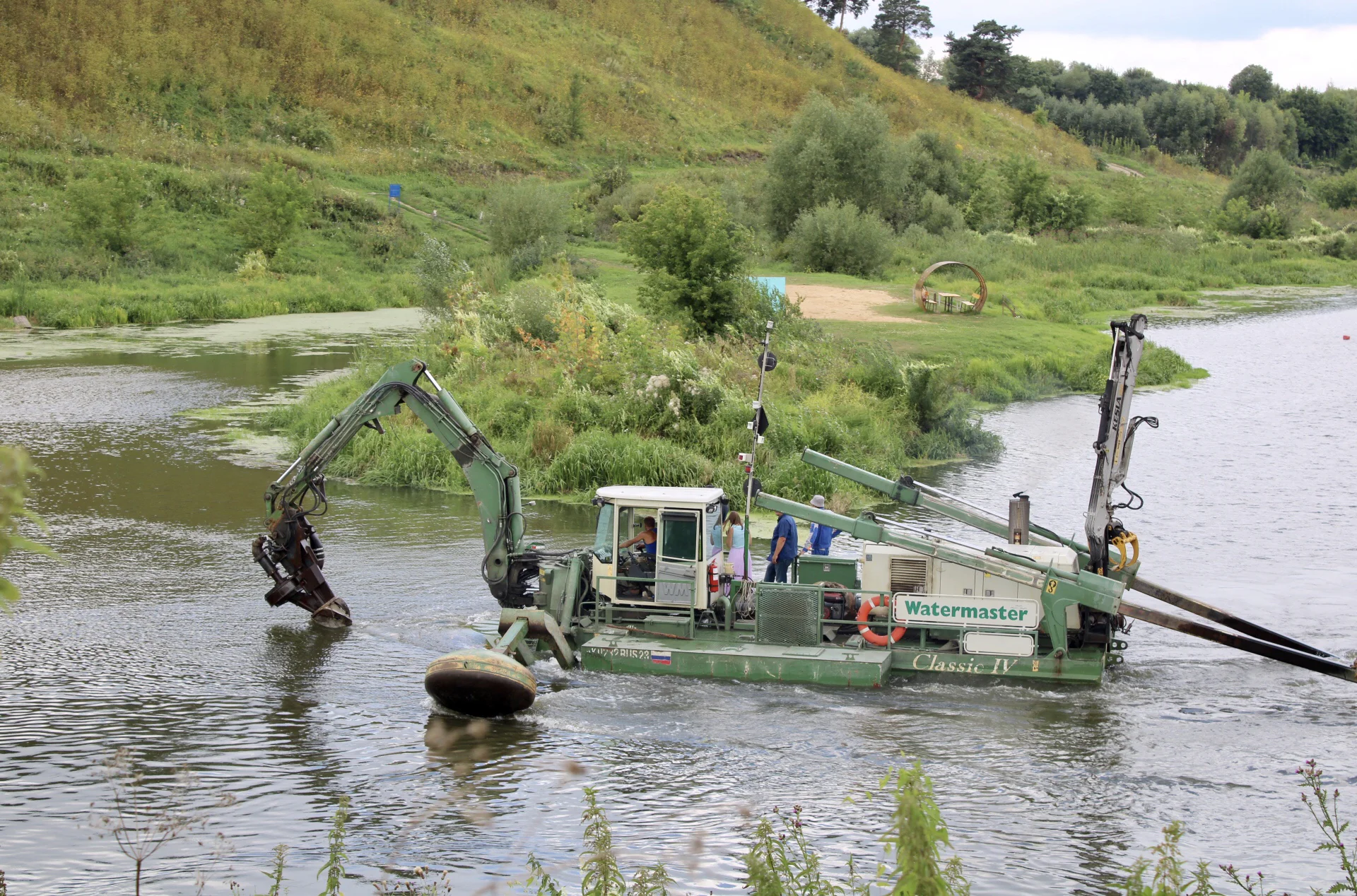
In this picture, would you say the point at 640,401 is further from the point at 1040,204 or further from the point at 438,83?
the point at 438,83

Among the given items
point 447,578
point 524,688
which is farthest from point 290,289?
point 524,688

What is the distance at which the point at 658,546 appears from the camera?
15.6 m

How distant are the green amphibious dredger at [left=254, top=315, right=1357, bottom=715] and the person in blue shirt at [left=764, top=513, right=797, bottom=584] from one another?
0.24m

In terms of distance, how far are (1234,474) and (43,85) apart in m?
65.9

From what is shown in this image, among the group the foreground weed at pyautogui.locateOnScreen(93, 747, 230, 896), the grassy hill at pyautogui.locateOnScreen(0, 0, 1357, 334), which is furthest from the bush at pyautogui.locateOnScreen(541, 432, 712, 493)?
the grassy hill at pyautogui.locateOnScreen(0, 0, 1357, 334)

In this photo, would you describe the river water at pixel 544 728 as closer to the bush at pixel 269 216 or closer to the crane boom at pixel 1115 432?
the crane boom at pixel 1115 432

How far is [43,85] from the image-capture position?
69.3 meters

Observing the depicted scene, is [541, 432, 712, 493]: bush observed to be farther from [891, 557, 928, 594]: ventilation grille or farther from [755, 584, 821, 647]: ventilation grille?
[891, 557, 928, 594]: ventilation grille

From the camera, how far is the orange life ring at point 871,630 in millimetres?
15445

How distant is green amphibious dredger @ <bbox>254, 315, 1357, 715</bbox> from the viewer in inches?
580

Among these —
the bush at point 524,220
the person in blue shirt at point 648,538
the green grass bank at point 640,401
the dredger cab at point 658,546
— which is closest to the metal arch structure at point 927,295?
the green grass bank at point 640,401

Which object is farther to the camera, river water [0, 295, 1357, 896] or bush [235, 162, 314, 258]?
bush [235, 162, 314, 258]

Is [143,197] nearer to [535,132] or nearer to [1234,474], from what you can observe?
[535,132]

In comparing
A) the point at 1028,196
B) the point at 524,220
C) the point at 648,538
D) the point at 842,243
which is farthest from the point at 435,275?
the point at 1028,196
